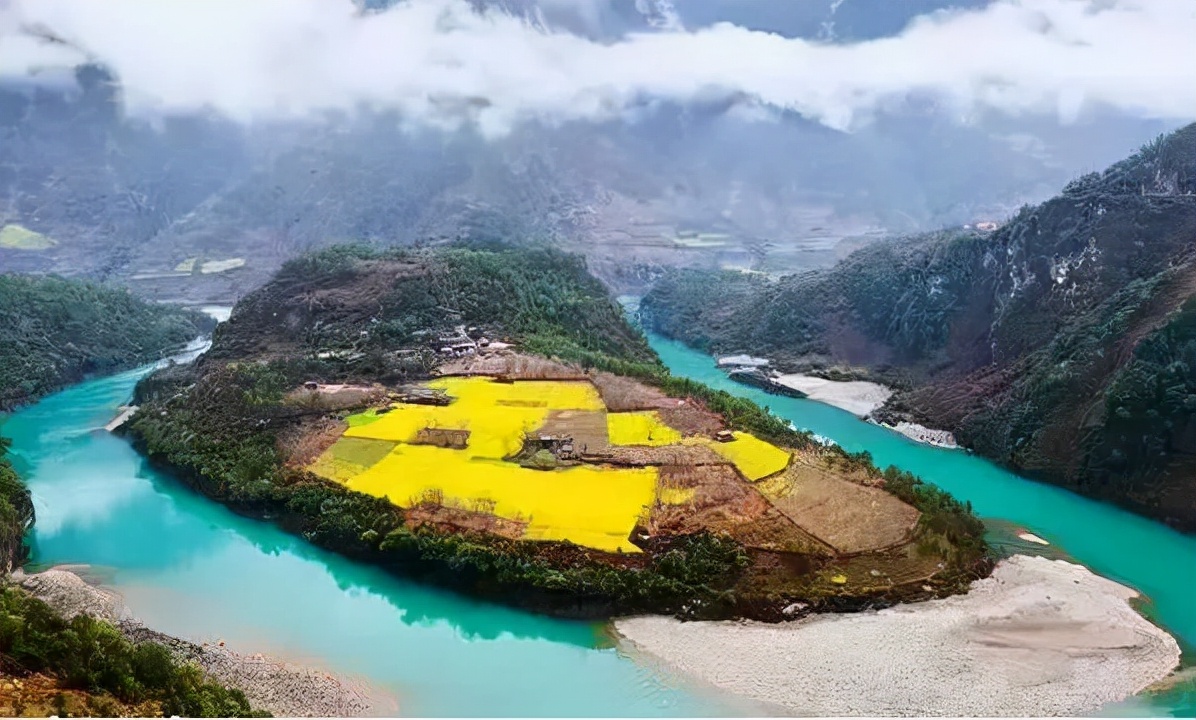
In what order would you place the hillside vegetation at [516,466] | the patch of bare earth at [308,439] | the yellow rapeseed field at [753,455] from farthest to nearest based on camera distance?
the patch of bare earth at [308,439] < the yellow rapeseed field at [753,455] < the hillside vegetation at [516,466]

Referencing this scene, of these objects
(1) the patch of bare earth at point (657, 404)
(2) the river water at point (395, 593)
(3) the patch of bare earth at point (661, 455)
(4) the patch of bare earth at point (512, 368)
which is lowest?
(2) the river water at point (395, 593)

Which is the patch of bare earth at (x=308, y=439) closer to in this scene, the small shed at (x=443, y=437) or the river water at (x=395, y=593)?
the river water at (x=395, y=593)

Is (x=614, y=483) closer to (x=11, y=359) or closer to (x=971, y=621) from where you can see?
(x=971, y=621)

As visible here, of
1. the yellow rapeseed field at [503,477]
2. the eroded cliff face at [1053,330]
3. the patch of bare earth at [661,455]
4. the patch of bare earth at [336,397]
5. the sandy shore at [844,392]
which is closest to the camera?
the yellow rapeseed field at [503,477]

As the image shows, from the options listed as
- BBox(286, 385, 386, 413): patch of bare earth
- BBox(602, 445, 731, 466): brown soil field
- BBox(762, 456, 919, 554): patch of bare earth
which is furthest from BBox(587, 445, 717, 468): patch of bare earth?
BBox(286, 385, 386, 413): patch of bare earth

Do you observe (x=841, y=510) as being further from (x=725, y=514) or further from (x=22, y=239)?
(x=22, y=239)

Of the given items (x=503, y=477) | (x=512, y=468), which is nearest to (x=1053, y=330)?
(x=512, y=468)

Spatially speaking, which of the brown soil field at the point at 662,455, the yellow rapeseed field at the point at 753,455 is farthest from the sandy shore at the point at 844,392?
the brown soil field at the point at 662,455
